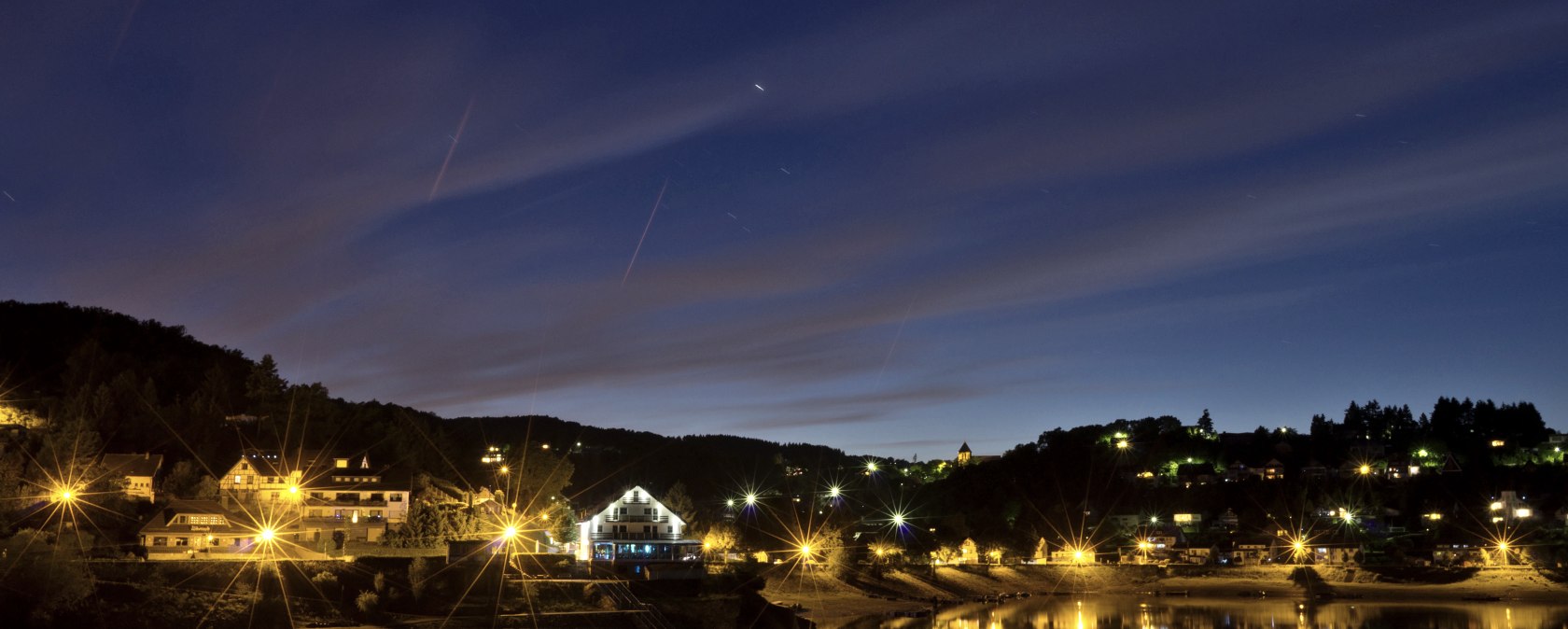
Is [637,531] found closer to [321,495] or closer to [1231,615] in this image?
[321,495]

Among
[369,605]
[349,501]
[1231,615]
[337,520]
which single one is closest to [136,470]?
[349,501]

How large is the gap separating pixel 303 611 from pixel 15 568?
33.4 feet

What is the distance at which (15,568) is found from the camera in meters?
40.9

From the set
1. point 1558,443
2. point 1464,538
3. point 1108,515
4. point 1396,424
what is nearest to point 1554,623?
point 1464,538

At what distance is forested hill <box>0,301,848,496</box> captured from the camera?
77.0 m

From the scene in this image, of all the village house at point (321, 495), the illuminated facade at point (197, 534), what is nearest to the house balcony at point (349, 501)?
the village house at point (321, 495)

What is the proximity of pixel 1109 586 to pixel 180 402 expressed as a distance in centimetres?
7720

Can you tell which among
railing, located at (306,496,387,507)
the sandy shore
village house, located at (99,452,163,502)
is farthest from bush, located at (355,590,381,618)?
the sandy shore

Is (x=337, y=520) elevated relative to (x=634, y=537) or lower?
elevated

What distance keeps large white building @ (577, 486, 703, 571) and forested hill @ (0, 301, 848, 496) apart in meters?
14.8

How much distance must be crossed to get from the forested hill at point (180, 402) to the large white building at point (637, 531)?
1478 centimetres

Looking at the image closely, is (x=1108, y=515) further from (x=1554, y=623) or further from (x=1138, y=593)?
(x=1554, y=623)

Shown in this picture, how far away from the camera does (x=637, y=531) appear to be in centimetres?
7625

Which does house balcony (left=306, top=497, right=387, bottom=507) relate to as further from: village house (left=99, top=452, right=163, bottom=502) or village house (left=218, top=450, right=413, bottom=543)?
village house (left=99, top=452, right=163, bottom=502)
